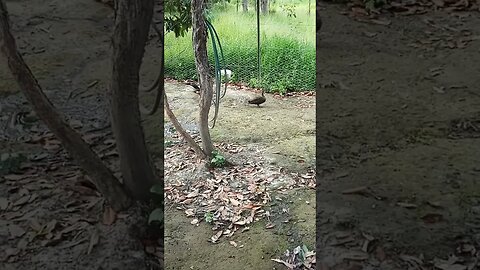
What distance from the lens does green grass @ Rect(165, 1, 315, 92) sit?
5.54 feet

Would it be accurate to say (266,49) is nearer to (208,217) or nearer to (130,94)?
(208,217)

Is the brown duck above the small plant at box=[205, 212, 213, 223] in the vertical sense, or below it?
above

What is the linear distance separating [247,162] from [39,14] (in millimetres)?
785

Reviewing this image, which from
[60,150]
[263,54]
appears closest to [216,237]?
[60,150]

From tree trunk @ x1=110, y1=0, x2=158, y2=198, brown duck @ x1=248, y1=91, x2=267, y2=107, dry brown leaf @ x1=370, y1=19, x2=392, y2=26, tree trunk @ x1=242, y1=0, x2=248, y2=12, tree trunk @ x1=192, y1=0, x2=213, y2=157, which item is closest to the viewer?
tree trunk @ x1=110, y1=0, x2=158, y2=198

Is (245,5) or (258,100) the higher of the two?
(245,5)

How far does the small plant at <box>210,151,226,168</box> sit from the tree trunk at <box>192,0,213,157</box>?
2 centimetres

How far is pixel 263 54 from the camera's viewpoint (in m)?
1.85

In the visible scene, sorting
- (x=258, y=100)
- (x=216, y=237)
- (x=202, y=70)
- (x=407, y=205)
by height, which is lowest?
(x=216, y=237)

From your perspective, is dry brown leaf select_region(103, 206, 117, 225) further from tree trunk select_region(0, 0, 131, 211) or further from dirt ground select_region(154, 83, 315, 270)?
dirt ground select_region(154, 83, 315, 270)

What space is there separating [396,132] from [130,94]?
696mm

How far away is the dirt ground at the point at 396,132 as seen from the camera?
4.31 feet

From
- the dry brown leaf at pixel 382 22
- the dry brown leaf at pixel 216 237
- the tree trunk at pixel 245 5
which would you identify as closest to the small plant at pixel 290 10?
the tree trunk at pixel 245 5

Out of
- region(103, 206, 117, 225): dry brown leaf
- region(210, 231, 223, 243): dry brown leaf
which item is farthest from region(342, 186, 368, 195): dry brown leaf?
region(103, 206, 117, 225): dry brown leaf
